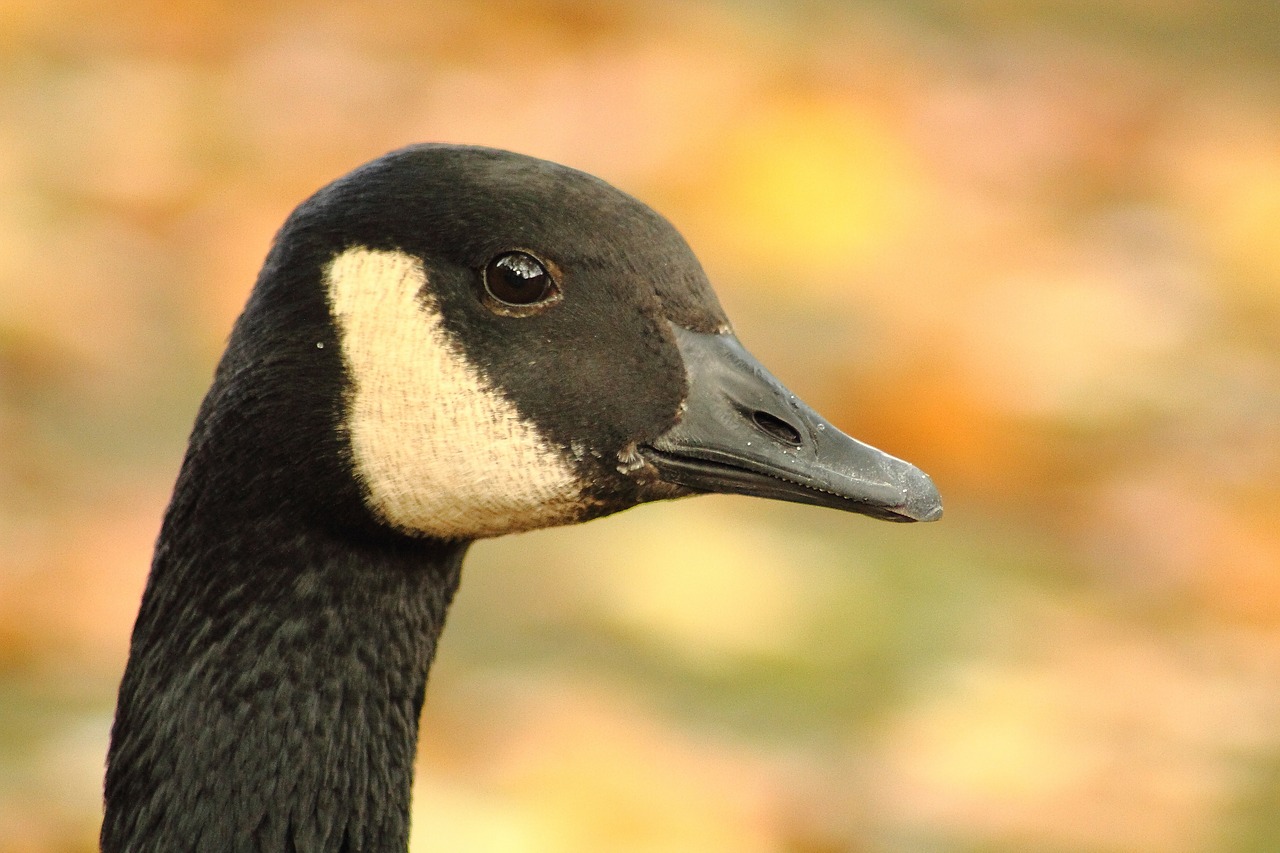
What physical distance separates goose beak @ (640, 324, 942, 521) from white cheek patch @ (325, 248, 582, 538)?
0.24 metres

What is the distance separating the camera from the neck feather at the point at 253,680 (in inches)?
102

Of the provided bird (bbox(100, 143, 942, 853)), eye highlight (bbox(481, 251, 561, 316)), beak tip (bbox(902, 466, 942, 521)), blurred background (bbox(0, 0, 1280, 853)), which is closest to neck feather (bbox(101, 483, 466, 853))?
bird (bbox(100, 143, 942, 853))

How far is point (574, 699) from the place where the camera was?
228 inches

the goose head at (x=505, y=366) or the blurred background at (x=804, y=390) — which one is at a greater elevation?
the blurred background at (x=804, y=390)

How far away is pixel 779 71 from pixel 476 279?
869cm

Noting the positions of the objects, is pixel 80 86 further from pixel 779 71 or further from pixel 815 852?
pixel 815 852

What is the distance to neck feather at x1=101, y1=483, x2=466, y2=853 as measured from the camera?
2582 millimetres

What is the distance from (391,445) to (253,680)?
48cm

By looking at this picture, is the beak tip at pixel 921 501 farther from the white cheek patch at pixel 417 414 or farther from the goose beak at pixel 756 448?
the white cheek patch at pixel 417 414

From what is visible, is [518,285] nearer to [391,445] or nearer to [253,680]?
[391,445]

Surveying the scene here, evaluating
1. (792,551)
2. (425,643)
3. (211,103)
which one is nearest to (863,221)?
(792,551)

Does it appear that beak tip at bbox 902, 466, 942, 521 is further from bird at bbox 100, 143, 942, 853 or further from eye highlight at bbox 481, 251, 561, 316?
eye highlight at bbox 481, 251, 561, 316

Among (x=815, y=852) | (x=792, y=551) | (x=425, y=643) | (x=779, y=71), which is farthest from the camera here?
(x=779, y=71)

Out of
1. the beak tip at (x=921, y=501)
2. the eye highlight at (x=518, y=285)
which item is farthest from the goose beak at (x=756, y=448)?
the eye highlight at (x=518, y=285)
